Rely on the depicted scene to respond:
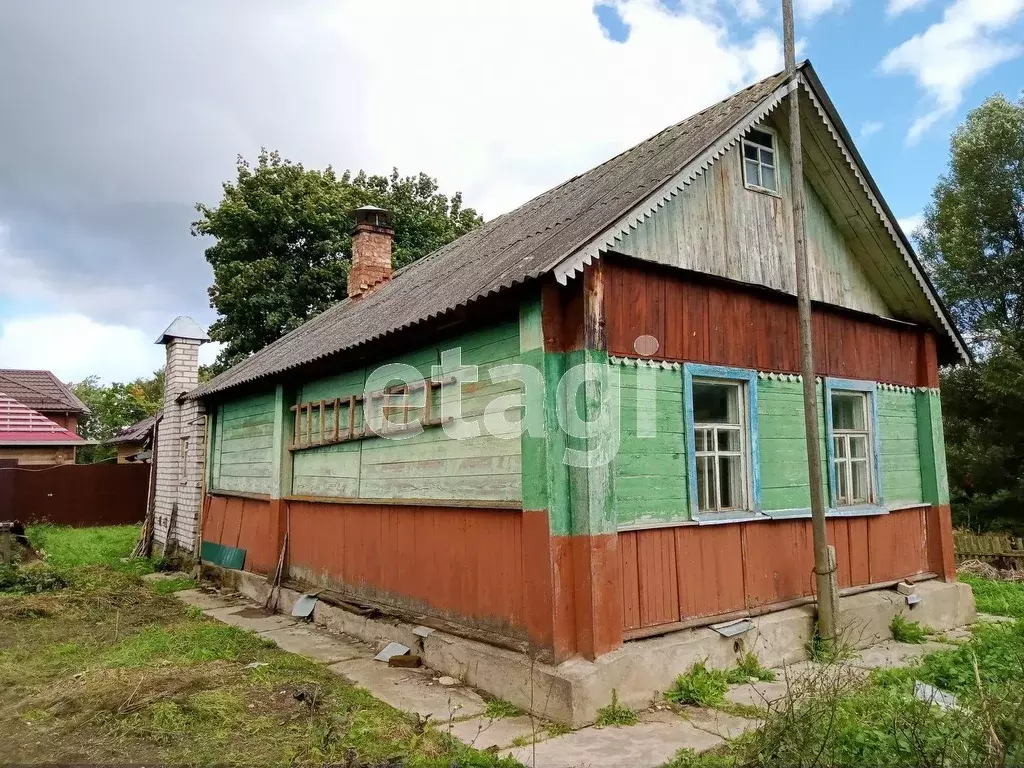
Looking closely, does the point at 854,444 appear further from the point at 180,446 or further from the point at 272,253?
the point at 272,253

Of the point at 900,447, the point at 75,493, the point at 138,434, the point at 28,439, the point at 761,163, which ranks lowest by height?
the point at 75,493

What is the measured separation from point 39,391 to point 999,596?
35.2 metres

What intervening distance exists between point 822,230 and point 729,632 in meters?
4.63

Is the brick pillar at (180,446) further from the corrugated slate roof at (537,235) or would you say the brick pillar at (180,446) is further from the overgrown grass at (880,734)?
the overgrown grass at (880,734)

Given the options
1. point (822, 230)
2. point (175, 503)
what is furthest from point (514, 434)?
point (175, 503)

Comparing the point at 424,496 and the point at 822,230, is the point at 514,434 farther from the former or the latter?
the point at 822,230

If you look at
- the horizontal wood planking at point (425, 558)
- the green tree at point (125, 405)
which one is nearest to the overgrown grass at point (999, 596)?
the horizontal wood planking at point (425, 558)

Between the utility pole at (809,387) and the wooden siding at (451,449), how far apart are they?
2.80 m

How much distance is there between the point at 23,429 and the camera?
72.4ft

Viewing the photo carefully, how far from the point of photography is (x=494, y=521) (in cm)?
604

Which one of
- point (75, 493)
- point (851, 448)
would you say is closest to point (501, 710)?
point (851, 448)

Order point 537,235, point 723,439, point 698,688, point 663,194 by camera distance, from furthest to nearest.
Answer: point 537,235, point 723,439, point 663,194, point 698,688

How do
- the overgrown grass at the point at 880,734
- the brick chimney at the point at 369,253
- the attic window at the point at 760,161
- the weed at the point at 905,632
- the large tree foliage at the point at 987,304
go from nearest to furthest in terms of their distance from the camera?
1. the overgrown grass at the point at 880,734
2. the attic window at the point at 760,161
3. the weed at the point at 905,632
4. the brick chimney at the point at 369,253
5. the large tree foliage at the point at 987,304

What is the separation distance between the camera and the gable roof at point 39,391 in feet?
98.3
